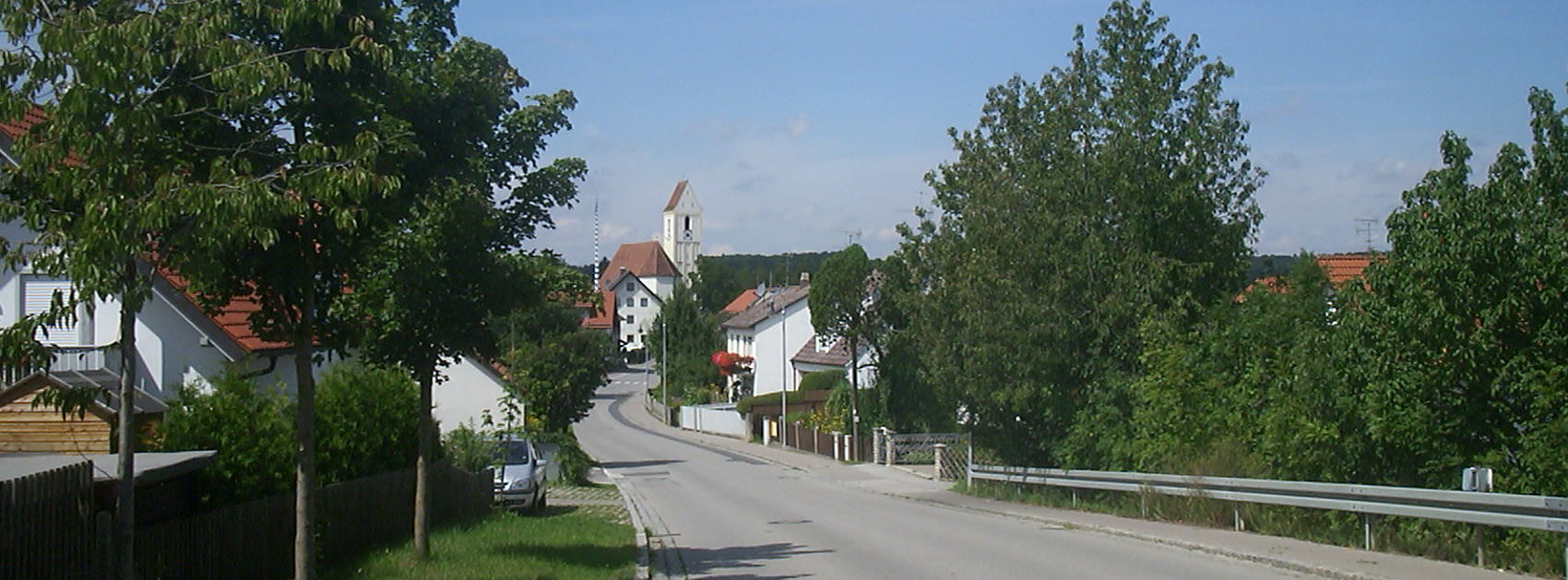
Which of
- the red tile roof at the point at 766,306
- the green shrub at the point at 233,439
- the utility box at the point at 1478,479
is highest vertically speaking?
the red tile roof at the point at 766,306

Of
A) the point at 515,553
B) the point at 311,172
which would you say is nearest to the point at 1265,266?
the point at 515,553

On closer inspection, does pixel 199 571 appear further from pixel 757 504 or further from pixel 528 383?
pixel 528 383

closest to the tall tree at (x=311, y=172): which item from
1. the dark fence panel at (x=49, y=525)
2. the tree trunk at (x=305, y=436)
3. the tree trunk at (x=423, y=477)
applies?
the tree trunk at (x=305, y=436)

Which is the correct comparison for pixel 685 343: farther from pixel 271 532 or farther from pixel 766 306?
pixel 271 532

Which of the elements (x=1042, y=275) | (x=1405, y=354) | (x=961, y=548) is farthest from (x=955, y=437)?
(x=1405, y=354)

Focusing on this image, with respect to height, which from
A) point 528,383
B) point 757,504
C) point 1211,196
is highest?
point 1211,196

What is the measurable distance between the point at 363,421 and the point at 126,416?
27.3 feet

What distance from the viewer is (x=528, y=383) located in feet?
131

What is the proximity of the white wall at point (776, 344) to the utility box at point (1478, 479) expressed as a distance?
63506 mm

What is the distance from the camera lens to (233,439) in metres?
11.9

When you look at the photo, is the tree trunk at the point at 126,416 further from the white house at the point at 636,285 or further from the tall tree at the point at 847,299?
the white house at the point at 636,285

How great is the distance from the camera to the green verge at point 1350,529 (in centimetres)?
1294

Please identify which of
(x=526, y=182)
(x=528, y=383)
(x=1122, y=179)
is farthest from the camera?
(x=528, y=383)

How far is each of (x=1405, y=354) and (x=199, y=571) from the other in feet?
39.2
